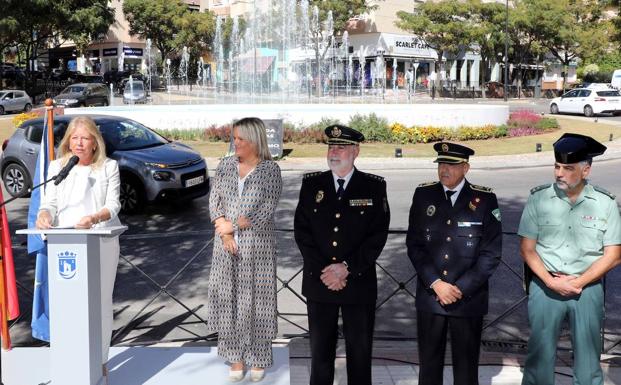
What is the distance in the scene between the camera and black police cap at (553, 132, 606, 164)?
4047 mm

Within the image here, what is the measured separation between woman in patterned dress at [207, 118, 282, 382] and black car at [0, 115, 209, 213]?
6.69 metres

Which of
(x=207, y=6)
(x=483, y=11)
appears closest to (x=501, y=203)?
(x=483, y=11)

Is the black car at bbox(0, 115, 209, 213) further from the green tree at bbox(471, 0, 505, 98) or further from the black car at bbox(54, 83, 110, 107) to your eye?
Answer: the green tree at bbox(471, 0, 505, 98)

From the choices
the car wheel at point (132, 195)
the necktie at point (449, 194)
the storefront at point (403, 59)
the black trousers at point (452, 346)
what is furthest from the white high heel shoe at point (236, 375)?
the storefront at point (403, 59)

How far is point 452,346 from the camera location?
13.9ft

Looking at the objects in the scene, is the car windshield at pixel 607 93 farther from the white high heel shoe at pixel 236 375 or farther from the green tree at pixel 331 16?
the white high heel shoe at pixel 236 375

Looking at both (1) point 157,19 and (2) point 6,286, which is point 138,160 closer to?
(2) point 6,286

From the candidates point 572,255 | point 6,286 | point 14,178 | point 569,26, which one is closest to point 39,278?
point 6,286

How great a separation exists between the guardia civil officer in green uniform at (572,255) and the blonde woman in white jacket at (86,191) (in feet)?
9.18

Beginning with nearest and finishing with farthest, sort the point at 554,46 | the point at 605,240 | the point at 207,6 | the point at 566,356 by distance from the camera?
the point at 605,240, the point at 566,356, the point at 554,46, the point at 207,6

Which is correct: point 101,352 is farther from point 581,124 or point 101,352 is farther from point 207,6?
point 207,6

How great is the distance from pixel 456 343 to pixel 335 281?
2.90 ft

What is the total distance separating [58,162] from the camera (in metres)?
4.50

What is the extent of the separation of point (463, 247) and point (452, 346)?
0.65m
